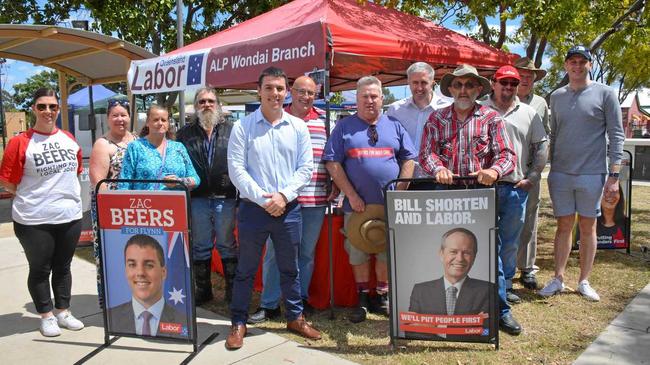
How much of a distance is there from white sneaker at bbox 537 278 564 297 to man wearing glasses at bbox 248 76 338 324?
2220 millimetres

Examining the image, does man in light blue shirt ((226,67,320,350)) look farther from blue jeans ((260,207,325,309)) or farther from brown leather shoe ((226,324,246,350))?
blue jeans ((260,207,325,309))

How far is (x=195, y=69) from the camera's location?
6.00 m

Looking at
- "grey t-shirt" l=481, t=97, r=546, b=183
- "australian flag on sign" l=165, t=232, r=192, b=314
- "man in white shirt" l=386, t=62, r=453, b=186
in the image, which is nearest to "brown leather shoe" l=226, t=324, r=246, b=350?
"australian flag on sign" l=165, t=232, r=192, b=314

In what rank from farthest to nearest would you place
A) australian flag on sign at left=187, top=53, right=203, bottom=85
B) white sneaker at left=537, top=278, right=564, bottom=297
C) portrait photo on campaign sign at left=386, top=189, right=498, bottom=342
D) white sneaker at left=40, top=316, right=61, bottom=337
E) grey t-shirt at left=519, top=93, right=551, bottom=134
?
australian flag on sign at left=187, top=53, right=203, bottom=85
grey t-shirt at left=519, top=93, right=551, bottom=134
white sneaker at left=537, top=278, right=564, bottom=297
white sneaker at left=40, top=316, right=61, bottom=337
portrait photo on campaign sign at left=386, top=189, right=498, bottom=342

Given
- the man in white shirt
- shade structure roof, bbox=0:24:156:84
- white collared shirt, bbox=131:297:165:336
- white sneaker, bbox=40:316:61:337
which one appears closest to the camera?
white collared shirt, bbox=131:297:165:336

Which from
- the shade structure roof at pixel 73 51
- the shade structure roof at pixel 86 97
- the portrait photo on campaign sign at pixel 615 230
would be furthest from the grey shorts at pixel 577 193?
the shade structure roof at pixel 86 97

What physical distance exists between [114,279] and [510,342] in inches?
116

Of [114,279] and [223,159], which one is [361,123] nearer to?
[223,159]

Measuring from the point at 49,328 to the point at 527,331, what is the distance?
380 cm

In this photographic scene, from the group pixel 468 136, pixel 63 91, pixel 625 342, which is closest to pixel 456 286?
pixel 468 136

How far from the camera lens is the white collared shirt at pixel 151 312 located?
3564 millimetres

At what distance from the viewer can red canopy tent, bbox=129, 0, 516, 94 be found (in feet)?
15.6

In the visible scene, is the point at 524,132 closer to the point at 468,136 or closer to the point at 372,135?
the point at 468,136

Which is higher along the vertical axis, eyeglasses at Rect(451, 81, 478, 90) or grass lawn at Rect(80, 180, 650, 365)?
eyeglasses at Rect(451, 81, 478, 90)
